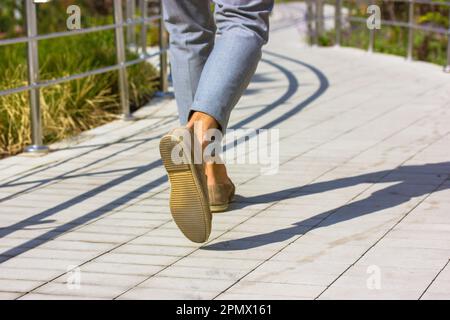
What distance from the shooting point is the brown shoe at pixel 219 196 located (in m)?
4.55

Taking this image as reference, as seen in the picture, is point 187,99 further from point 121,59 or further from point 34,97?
point 121,59

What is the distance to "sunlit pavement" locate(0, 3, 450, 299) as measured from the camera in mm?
3557

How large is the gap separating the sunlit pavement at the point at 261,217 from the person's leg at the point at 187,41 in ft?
1.84

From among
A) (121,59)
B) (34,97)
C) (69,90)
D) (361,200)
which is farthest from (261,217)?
(69,90)

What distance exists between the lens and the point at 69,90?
768 centimetres

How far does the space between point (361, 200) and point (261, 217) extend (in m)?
0.53

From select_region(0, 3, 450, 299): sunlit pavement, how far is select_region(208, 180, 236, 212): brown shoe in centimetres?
5

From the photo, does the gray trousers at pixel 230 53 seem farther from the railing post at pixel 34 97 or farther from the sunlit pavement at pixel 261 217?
the railing post at pixel 34 97

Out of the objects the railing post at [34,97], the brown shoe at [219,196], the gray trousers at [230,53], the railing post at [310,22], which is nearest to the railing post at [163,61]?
the railing post at [34,97]
